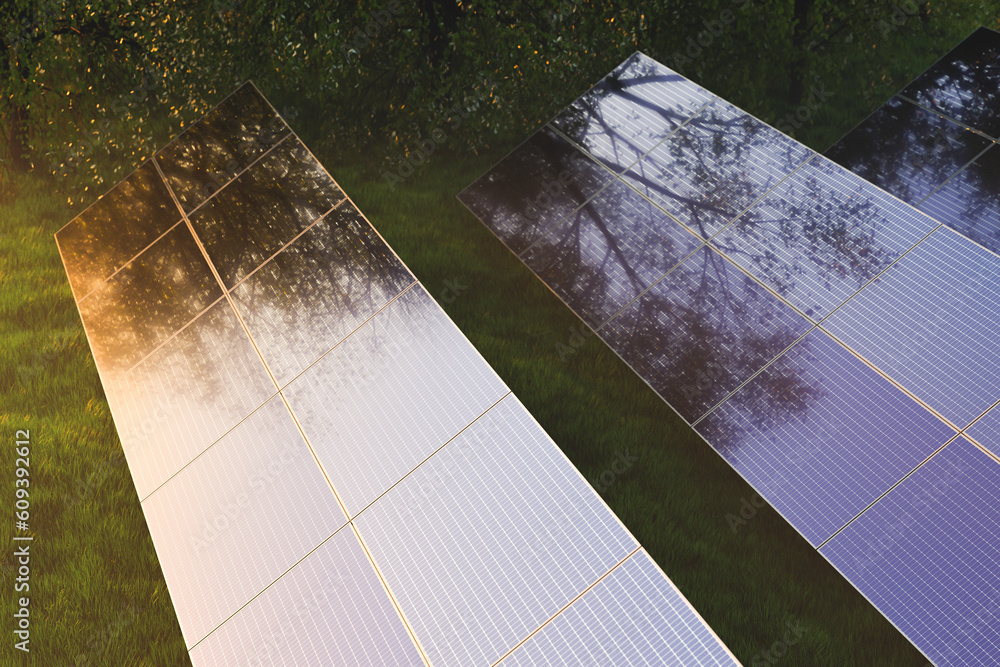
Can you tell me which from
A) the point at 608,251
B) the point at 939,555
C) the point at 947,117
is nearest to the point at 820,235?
the point at 608,251

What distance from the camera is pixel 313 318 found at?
730 centimetres

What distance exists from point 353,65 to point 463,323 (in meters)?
4.90

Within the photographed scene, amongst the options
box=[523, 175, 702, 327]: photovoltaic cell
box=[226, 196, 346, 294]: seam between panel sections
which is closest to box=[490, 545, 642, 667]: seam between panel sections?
box=[523, 175, 702, 327]: photovoltaic cell

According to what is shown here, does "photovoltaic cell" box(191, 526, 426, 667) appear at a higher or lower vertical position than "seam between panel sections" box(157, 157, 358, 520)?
lower

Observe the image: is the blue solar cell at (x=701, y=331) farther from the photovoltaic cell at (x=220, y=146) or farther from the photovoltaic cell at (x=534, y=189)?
the photovoltaic cell at (x=220, y=146)

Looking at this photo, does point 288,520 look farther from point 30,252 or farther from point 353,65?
point 30,252

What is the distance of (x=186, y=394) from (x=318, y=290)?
5.37 ft

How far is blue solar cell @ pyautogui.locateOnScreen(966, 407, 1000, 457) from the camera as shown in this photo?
5844mm

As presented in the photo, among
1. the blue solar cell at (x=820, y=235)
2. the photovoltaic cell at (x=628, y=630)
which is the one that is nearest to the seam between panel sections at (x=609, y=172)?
the blue solar cell at (x=820, y=235)

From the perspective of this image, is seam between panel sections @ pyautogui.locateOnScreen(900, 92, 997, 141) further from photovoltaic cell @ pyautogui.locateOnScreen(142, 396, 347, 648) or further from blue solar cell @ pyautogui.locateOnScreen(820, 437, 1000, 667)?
photovoltaic cell @ pyautogui.locateOnScreen(142, 396, 347, 648)

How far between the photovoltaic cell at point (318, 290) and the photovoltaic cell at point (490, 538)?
1800mm

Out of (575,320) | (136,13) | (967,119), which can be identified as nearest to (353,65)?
(136,13)

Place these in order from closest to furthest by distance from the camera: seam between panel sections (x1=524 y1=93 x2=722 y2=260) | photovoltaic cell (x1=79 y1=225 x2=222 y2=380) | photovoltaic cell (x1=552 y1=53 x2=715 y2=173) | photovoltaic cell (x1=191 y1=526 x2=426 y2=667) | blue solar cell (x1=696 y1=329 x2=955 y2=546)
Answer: photovoltaic cell (x1=191 y1=526 x2=426 y2=667) < blue solar cell (x1=696 y1=329 x2=955 y2=546) < photovoltaic cell (x1=79 y1=225 x2=222 y2=380) < seam between panel sections (x1=524 y1=93 x2=722 y2=260) < photovoltaic cell (x1=552 y1=53 x2=715 y2=173)

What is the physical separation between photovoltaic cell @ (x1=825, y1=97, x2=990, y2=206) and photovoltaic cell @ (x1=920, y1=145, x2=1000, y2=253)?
0.41 feet
